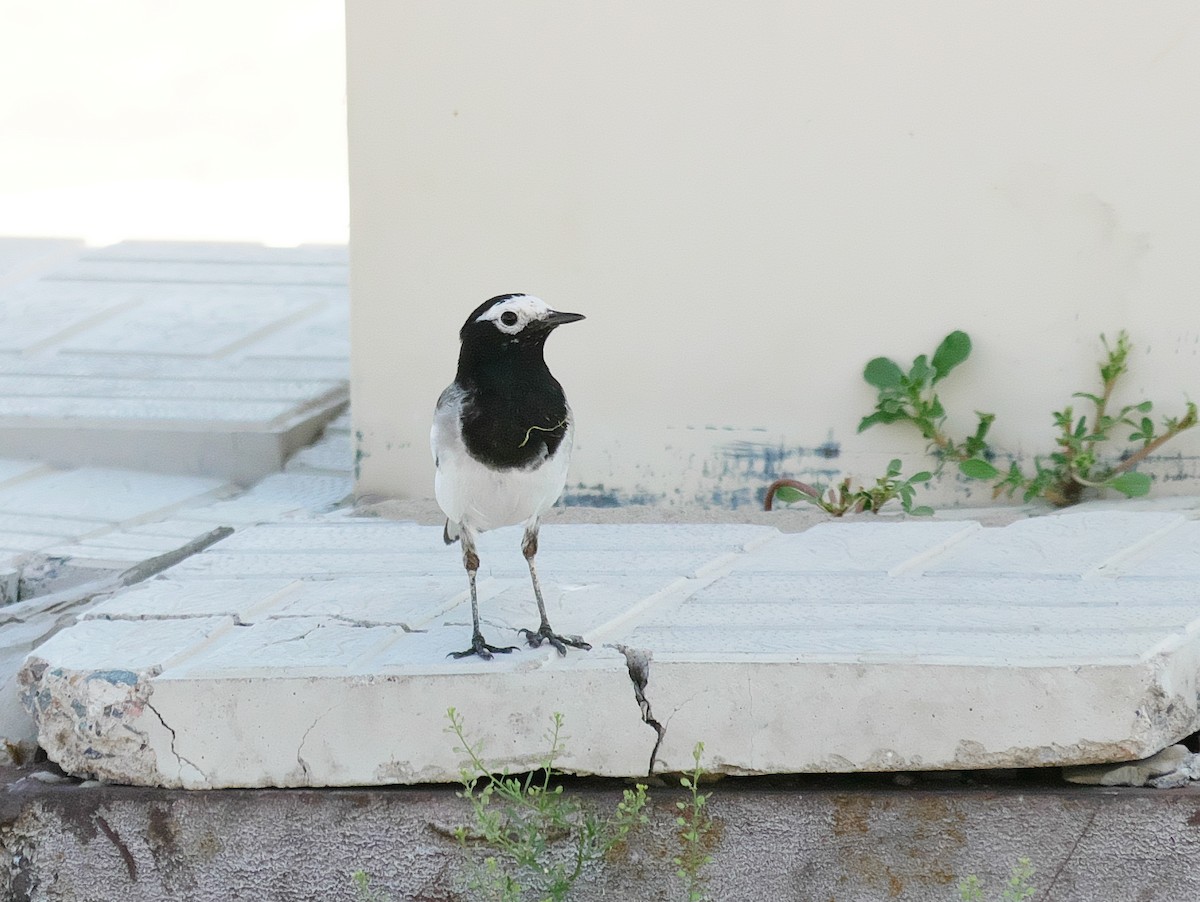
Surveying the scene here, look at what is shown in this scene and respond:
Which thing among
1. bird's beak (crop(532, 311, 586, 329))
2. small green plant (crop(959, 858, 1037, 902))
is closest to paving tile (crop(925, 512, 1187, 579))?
small green plant (crop(959, 858, 1037, 902))

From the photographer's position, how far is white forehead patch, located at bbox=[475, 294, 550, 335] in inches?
99.4

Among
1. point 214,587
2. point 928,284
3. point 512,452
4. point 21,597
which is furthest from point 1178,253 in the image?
point 21,597

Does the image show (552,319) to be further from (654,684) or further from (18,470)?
(18,470)

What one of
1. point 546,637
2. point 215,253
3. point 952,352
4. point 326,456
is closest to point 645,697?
point 546,637

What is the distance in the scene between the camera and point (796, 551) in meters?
3.50

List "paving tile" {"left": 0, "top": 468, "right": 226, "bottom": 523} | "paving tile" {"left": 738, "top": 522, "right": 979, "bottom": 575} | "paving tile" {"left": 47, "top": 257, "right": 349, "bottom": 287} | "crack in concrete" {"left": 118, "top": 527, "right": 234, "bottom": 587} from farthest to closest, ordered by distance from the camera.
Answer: "paving tile" {"left": 47, "top": 257, "right": 349, "bottom": 287}, "paving tile" {"left": 0, "top": 468, "right": 226, "bottom": 523}, "crack in concrete" {"left": 118, "top": 527, "right": 234, "bottom": 587}, "paving tile" {"left": 738, "top": 522, "right": 979, "bottom": 575}

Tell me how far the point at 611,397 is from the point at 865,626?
1.67 m

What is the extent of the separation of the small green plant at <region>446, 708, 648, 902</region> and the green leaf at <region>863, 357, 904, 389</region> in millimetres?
1915

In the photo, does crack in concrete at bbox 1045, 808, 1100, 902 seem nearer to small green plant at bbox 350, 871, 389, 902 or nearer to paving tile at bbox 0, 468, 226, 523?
small green plant at bbox 350, 871, 389, 902

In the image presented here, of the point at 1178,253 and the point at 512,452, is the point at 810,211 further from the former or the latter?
the point at 512,452

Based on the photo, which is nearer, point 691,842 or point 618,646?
point 691,842

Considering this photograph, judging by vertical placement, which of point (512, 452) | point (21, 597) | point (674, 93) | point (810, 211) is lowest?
point (21, 597)

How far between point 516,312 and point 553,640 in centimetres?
64

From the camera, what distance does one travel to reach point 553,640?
→ 2730mm
